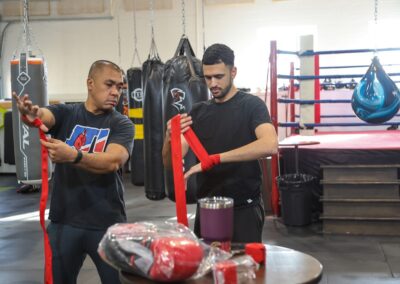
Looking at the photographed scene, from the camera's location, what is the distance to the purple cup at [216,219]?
5.34 ft

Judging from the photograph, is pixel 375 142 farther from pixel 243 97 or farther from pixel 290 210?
pixel 243 97

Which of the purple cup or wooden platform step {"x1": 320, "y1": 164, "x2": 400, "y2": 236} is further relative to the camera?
wooden platform step {"x1": 320, "y1": 164, "x2": 400, "y2": 236}

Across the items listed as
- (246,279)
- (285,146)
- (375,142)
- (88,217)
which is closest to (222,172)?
(88,217)

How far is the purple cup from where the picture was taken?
1628mm

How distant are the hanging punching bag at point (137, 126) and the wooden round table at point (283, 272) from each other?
351 cm

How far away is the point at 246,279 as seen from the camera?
1.49 metres

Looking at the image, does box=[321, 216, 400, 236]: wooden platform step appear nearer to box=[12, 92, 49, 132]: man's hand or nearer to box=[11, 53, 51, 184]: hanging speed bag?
box=[11, 53, 51, 184]: hanging speed bag

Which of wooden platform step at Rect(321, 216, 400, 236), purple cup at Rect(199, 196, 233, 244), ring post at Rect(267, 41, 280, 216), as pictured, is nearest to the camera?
purple cup at Rect(199, 196, 233, 244)

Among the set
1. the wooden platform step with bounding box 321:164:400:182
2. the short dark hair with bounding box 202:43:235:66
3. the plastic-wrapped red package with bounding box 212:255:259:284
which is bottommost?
the wooden platform step with bounding box 321:164:400:182

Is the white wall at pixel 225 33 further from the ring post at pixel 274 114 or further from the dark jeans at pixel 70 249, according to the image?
the dark jeans at pixel 70 249

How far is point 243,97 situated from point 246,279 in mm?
1053

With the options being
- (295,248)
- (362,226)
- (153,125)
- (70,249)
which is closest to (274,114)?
(362,226)

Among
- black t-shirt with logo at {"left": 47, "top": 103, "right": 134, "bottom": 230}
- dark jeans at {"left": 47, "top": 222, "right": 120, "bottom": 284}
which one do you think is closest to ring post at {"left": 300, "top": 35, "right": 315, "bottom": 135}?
black t-shirt with logo at {"left": 47, "top": 103, "right": 134, "bottom": 230}

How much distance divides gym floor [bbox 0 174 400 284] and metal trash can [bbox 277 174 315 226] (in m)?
0.10
